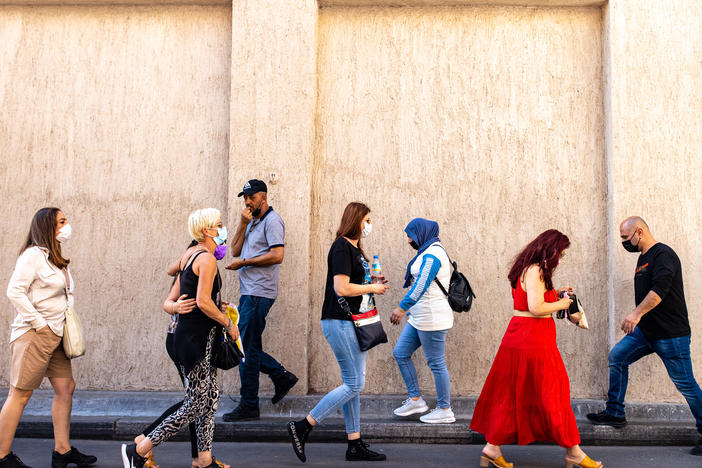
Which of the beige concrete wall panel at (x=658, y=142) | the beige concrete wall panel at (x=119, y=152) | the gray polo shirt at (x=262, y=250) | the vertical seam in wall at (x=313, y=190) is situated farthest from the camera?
the beige concrete wall panel at (x=119, y=152)

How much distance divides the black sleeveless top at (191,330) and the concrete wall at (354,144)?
214cm

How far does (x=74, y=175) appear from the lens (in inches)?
285

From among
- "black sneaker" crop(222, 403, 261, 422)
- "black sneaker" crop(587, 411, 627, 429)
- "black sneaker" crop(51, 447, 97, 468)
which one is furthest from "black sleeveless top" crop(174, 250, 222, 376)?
"black sneaker" crop(587, 411, 627, 429)

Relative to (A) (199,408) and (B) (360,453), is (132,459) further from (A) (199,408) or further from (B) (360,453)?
(B) (360,453)

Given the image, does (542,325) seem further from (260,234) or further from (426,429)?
(260,234)

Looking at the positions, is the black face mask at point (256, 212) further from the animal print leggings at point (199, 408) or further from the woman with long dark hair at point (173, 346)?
the animal print leggings at point (199, 408)

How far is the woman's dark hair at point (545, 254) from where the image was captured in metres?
4.84

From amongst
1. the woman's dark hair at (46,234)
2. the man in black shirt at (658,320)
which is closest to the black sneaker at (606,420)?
the man in black shirt at (658,320)

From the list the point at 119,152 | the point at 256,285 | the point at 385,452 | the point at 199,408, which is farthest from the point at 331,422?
the point at 119,152

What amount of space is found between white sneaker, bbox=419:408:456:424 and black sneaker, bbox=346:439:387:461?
896mm

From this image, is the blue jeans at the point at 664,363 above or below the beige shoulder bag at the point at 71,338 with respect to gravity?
below

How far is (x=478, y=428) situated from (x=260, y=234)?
2.67m

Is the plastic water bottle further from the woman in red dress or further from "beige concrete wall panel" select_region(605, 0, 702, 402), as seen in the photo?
"beige concrete wall panel" select_region(605, 0, 702, 402)

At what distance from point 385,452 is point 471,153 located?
10.6 ft
